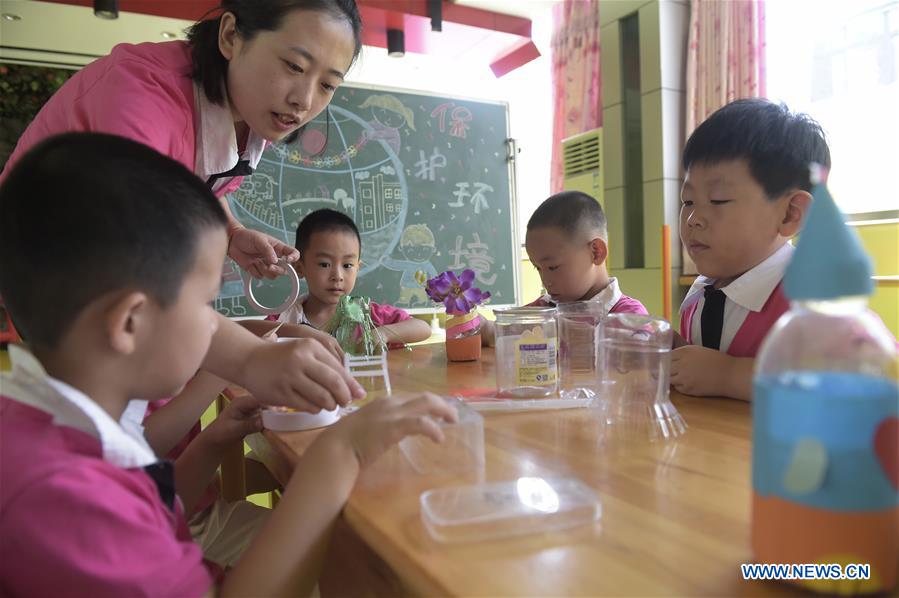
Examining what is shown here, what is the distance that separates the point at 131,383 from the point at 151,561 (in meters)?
0.21

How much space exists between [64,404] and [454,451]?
39 centimetres

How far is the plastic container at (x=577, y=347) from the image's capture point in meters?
1.13

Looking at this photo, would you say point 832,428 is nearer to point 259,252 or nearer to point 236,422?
point 236,422

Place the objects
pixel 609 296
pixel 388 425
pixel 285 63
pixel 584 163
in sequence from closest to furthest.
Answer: pixel 388 425, pixel 285 63, pixel 609 296, pixel 584 163

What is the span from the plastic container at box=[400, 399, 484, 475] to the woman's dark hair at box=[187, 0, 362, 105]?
0.94 m

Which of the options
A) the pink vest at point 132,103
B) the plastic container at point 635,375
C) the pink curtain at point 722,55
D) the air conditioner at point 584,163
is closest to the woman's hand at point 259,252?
the pink vest at point 132,103

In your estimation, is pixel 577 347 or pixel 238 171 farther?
pixel 238 171

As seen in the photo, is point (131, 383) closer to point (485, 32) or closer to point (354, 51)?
point (354, 51)

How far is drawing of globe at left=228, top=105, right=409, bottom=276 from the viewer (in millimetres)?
3037

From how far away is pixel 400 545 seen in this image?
1.53ft

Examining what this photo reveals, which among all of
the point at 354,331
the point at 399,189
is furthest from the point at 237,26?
the point at 399,189

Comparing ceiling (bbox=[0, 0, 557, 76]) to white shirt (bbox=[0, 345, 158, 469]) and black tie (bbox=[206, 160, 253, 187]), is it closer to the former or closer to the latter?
black tie (bbox=[206, 160, 253, 187])

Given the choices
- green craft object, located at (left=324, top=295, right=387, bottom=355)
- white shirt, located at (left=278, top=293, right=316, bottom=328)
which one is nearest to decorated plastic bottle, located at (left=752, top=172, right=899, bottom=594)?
green craft object, located at (left=324, top=295, right=387, bottom=355)

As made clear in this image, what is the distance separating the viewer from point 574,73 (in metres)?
3.83
